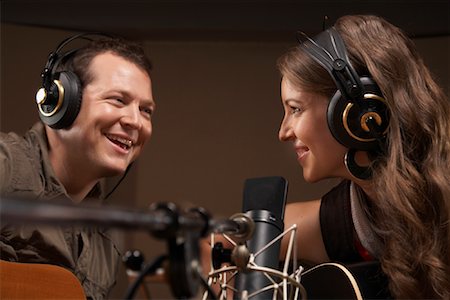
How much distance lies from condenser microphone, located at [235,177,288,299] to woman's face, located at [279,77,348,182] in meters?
0.22

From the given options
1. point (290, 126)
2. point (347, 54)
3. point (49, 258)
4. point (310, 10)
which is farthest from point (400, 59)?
point (310, 10)

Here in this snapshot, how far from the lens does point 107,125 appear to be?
140cm

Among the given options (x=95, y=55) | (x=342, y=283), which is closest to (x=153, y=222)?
(x=342, y=283)

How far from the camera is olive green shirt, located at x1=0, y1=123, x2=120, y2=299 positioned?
1.23m

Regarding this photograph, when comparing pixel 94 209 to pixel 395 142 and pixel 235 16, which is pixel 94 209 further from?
pixel 235 16

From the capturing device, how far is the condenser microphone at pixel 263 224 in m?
0.88

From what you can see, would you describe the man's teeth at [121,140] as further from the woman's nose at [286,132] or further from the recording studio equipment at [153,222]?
the recording studio equipment at [153,222]

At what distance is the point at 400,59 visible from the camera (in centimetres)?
121

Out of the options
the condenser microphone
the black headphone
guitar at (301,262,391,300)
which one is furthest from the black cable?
the black headphone

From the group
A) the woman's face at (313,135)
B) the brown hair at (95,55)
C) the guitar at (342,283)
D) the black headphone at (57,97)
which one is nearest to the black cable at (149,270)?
the guitar at (342,283)

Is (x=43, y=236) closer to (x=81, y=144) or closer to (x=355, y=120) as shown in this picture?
(x=81, y=144)

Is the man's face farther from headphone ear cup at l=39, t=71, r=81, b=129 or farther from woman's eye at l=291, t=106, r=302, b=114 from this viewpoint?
woman's eye at l=291, t=106, r=302, b=114

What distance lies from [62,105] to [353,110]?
1.85 ft

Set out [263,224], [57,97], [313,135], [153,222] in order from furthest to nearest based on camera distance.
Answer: [57,97] < [313,135] < [263,224] < [153,222]
